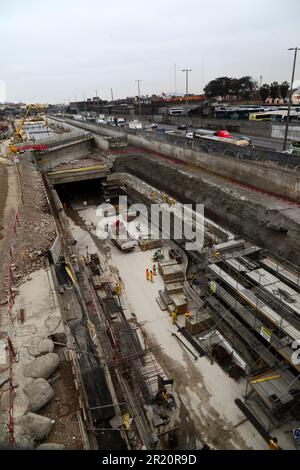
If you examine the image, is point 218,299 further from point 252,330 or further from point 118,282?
point 118,282

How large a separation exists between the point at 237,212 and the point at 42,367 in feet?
57.3

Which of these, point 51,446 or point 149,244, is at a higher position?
point 51,446

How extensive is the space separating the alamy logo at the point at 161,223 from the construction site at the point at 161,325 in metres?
0.20

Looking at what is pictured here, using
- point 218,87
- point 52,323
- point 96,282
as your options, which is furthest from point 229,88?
point 52,323

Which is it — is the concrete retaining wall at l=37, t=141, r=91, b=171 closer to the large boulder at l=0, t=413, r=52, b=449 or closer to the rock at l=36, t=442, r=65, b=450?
the large boulder at l=0, t=413, r=52, b=449

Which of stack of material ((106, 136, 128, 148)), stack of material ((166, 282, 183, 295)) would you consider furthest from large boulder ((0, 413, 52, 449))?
stack of material ((106, 136, 128, 148))

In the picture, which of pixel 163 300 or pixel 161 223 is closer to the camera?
pixel 163 300

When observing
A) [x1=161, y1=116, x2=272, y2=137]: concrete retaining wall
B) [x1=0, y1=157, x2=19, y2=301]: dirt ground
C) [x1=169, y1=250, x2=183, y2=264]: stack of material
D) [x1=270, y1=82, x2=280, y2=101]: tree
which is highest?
[x1=270, y1=82, x2=280, y2=101]: tree

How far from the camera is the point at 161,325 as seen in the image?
16625mm

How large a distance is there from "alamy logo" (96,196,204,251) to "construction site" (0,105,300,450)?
0.67ft

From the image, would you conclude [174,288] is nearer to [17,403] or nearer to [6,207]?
[17,403]

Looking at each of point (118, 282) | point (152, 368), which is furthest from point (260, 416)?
point (118, 282)

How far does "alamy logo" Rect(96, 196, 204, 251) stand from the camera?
23.0 m

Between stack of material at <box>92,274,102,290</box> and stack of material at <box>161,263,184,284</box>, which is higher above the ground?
stack of material at <box>161,263,184,284</box>
